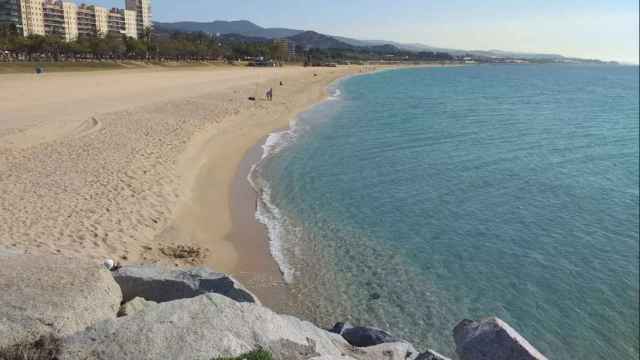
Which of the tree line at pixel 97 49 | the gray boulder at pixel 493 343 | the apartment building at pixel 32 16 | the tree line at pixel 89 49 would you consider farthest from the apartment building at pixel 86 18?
the gray boulder at pixel 493 343

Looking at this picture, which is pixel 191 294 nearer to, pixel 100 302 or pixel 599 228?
pixel 100 302

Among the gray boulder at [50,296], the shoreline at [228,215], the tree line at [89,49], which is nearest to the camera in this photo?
the gray boulder at [50,296]

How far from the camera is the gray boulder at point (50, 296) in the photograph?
639cm

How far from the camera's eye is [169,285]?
8.98m

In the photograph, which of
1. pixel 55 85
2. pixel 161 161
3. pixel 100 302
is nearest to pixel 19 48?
pixel 55 85

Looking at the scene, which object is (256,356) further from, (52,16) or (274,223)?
(52,16)

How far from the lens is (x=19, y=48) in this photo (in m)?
92.3

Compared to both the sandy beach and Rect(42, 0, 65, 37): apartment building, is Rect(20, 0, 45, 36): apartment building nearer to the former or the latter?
Rect(42, 0, 65, 37): apartment building

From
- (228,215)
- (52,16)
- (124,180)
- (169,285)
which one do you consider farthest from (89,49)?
(169,285)

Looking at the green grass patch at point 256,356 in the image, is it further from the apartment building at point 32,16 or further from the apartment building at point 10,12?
the apartment building at point 10,12

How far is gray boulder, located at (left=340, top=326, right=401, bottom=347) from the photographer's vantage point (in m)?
8.65

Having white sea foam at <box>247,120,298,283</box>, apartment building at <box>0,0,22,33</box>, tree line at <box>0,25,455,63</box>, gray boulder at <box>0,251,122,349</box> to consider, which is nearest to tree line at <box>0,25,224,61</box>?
tree line at <box>0,25,455,63</box>

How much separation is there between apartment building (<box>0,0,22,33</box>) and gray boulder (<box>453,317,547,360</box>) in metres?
171

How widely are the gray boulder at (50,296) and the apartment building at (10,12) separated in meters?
168
